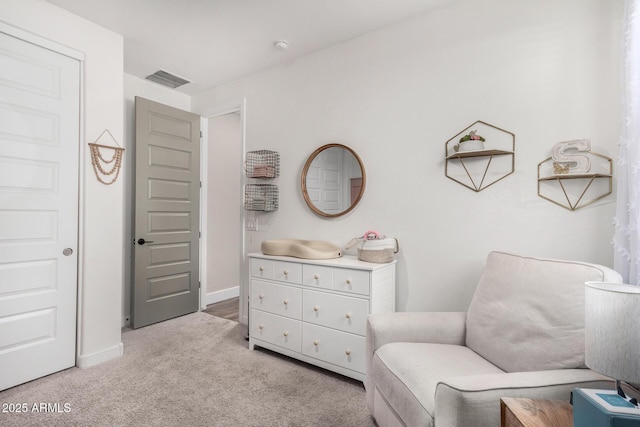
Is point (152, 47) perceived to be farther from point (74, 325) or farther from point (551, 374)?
point (551, 374)

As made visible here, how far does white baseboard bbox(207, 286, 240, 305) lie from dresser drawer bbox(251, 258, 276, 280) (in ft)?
5.74

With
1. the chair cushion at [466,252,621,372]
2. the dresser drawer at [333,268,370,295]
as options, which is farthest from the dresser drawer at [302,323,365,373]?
the chair cushion at [466,252,621,372]

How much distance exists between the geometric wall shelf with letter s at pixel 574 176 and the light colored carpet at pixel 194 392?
68.3 inches

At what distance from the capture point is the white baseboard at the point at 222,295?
4.21m

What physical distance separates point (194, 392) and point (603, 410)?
7.06ft

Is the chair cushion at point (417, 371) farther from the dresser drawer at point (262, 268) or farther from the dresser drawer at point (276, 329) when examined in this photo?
the dresser drawer at point (262, 268)

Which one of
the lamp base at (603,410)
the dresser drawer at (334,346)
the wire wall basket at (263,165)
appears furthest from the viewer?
the wire wall basket at (263,165)

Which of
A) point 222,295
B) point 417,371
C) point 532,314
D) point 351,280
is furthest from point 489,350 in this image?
point 222,295

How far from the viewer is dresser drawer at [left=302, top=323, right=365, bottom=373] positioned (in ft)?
7.12

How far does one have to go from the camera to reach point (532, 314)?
4.79 feet

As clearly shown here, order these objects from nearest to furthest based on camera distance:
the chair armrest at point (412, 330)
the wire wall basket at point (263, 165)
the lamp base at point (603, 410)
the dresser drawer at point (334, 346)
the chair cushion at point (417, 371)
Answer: the lamp base at point (603, 410) < the chair cushion at point (417, 371) < the chair armrest at point (412, 330) < the dresser drawer at point (334, 346) < the wire wall basket at point (263, 165)

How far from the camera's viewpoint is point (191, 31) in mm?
2611

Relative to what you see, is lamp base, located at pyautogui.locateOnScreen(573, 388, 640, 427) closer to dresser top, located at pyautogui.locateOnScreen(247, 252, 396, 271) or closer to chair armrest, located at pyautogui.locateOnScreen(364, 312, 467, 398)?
chair armrest, located at pyautogui.locateOnScreen(364, 312, 467, 398)

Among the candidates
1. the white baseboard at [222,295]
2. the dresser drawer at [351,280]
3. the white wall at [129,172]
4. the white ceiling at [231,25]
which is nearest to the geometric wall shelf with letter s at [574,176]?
the dresser drawer at [351,280]
